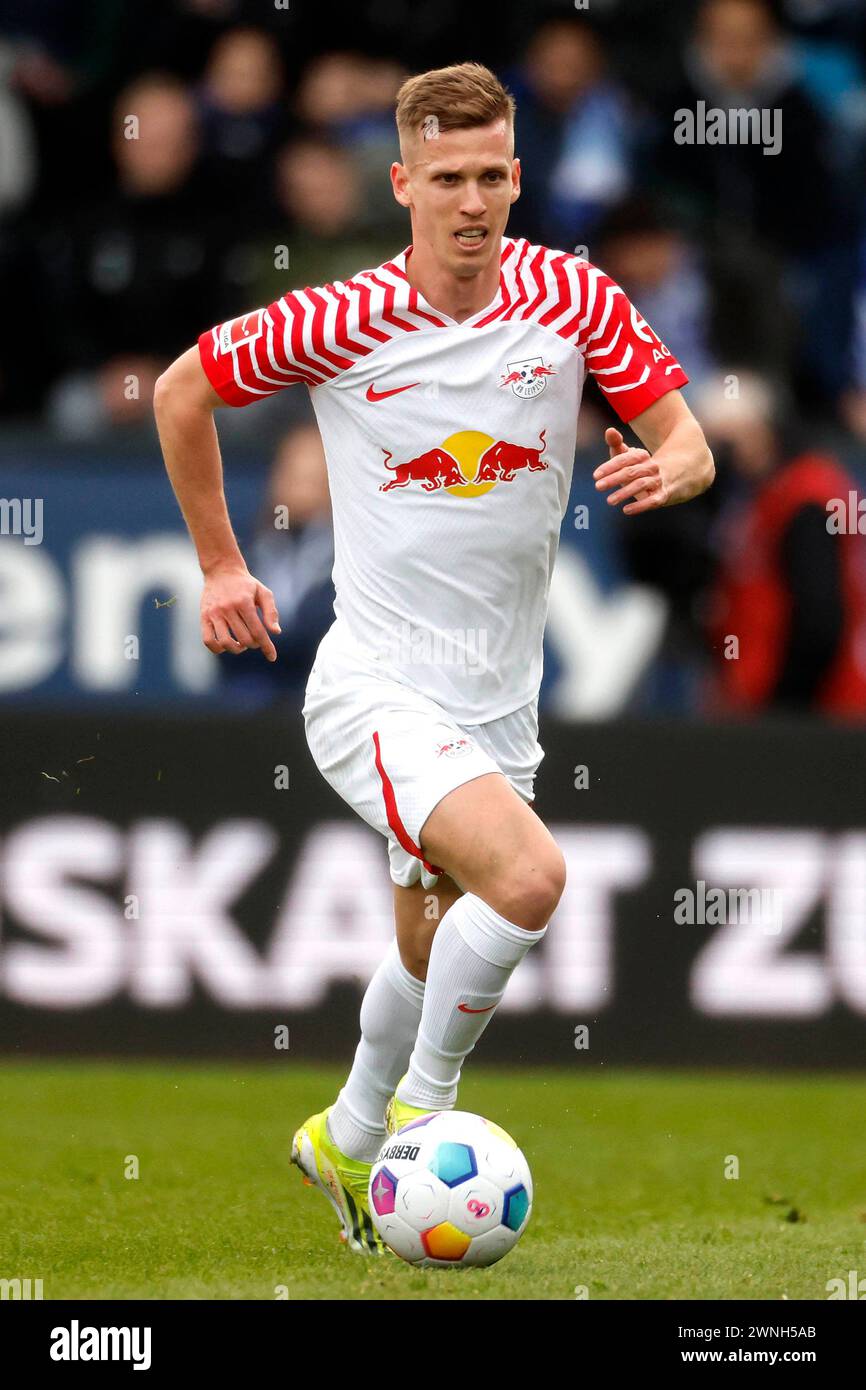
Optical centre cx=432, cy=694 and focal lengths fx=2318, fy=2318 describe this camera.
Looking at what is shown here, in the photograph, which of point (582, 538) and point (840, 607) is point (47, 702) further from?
point (840, 607)

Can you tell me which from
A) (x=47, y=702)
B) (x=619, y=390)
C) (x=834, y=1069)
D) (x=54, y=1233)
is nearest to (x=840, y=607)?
(x=834, y=1069)

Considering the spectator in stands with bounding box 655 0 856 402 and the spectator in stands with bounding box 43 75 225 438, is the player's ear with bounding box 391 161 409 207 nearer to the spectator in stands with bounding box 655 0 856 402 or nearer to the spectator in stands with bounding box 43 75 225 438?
the spectator in stands with bounding box 43 75 225 438

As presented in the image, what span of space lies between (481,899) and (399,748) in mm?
396

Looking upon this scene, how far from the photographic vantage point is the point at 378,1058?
18.7ft

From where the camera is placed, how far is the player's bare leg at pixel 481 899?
16.3ft

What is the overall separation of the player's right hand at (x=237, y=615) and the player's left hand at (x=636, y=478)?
3.05 ft

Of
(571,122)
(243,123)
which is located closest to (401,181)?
(243,123)

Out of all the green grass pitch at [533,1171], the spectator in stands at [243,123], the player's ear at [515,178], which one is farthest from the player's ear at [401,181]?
the spectator in stands at [243,123]

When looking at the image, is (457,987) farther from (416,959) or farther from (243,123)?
(243,123)

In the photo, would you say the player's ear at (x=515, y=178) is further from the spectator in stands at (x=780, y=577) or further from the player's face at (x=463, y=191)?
the spectator in stands at (x=780, y=577)

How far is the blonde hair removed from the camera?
17.1 feet

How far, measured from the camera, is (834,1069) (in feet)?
28.1

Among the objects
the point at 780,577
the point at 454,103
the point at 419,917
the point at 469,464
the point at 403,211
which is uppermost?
the point at 403,211

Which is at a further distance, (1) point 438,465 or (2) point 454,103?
(1) point 438,465
